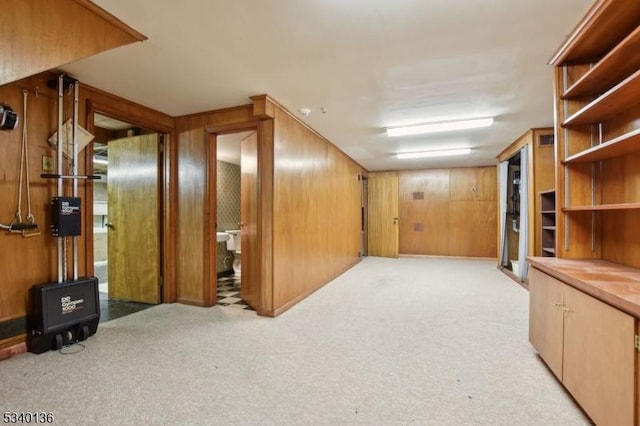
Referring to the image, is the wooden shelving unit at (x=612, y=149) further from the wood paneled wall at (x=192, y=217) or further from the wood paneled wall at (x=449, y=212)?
the wood paneled wall at (x=449, y=212)

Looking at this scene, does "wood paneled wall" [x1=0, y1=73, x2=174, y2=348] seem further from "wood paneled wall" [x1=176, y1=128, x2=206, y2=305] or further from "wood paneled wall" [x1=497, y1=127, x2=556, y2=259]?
"wood paneled wall" [x1=497, y1=127, x2=556, y2=259]

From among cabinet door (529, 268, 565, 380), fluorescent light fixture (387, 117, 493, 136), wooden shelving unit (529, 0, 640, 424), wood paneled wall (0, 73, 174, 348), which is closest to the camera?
wooden shelving unit (529, 0, 640, 424)

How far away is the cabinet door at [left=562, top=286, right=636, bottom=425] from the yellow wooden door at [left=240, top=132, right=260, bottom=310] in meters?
2.75

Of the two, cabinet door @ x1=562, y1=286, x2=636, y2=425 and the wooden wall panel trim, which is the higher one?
the wooden wall panel trim

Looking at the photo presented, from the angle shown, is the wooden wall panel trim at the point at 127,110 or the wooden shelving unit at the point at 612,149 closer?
the wooden shelving unit at the point at 612,149

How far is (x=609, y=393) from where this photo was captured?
134cm

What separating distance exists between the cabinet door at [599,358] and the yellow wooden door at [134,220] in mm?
3960

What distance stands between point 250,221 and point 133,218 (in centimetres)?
152

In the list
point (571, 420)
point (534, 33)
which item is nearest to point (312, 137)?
point (534, 33)

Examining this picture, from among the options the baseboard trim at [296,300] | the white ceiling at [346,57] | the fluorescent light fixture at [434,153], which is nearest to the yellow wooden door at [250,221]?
the baseboard trim at [296,300]

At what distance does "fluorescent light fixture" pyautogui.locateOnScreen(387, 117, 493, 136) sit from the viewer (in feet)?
12.3

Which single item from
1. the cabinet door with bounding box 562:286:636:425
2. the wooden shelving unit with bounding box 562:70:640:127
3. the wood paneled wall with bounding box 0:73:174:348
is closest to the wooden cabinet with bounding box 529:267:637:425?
the cabinet door with bounding box 562:286:636:425

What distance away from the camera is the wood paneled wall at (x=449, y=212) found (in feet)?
23.7

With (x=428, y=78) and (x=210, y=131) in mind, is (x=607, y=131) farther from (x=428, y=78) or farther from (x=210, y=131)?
(x=210, y=131)
